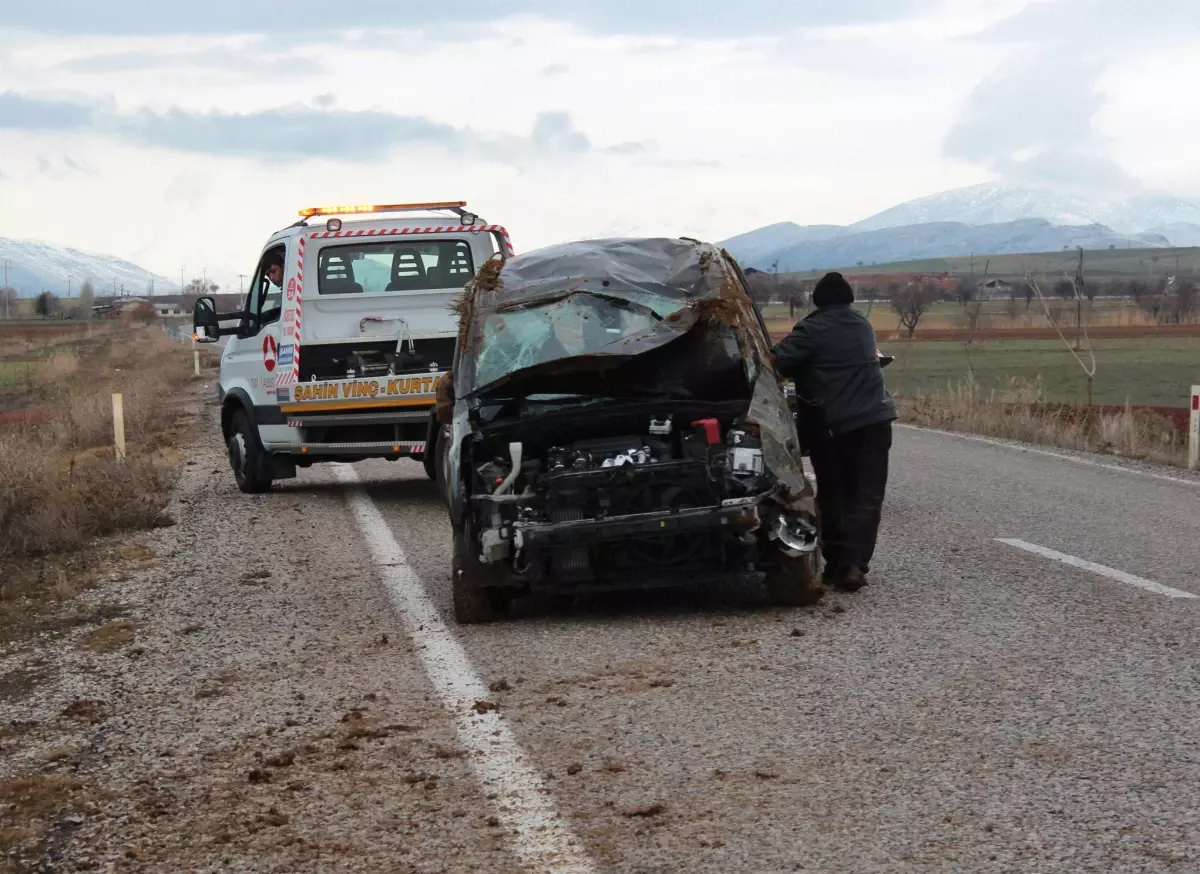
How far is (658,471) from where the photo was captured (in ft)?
25.3

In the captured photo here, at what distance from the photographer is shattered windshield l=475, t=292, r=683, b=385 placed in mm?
8414

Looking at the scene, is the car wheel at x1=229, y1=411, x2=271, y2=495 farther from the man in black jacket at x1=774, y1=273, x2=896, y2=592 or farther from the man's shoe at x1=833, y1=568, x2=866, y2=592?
the man's shoe at x1=833, y1=568, x2=866, y2=592

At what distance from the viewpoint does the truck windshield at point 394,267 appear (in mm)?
13932

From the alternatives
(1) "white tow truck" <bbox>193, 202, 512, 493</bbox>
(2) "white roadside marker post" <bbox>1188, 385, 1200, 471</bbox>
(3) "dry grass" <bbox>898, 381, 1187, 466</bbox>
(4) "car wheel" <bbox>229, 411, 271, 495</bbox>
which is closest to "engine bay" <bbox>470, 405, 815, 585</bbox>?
(1) "white tow truck" <bbox>193, 202, 512, 493</bbox>

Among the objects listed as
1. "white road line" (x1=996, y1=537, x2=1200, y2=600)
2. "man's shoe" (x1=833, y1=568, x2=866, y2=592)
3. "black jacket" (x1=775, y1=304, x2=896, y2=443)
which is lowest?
"white road line" (x1=996, y1=537, x2=1200, y2=600)

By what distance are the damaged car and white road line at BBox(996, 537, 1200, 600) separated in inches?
75.2

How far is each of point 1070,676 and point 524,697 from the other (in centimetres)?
225

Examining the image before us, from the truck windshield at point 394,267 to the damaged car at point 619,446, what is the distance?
16.6 ft

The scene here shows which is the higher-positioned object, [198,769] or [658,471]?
[658,471]

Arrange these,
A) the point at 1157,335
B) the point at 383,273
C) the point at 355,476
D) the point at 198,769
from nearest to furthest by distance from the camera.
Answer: the point at 198,769, the point at 383,273, the point at 355,476, the point at 1157,335

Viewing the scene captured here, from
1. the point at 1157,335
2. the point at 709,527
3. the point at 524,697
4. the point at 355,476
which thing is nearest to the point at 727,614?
the point at 709,527

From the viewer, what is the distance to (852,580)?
8555 millimetres

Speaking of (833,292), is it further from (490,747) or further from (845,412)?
(490,747)

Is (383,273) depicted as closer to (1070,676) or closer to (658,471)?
(658,471)
